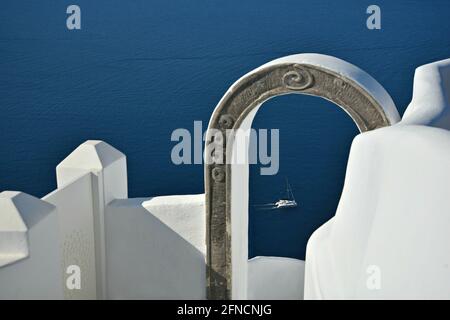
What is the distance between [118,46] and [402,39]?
9.61 metres

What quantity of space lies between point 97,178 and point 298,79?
2.06 meters

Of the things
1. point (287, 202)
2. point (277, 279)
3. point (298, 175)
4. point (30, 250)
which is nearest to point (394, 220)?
point (30, 250)

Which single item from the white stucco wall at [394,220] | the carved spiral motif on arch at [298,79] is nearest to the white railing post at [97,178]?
the carved spiral motif on arch at [298,79]

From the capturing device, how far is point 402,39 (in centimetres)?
2034

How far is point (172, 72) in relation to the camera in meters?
20.6

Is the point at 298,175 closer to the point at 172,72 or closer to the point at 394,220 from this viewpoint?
the point at 172,72

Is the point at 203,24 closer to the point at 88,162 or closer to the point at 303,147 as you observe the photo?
the point at 303,147

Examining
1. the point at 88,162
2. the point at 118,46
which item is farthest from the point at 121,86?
the point at 88,162

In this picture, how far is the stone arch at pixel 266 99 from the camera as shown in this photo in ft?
15.9

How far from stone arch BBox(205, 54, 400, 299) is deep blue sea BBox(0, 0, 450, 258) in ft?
27.6

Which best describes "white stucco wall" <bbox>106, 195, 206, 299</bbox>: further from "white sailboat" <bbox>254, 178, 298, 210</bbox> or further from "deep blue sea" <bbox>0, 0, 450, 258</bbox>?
"deep blue sea" <bbox>0, 0, 450, 258</bbox>

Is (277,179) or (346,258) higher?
(346,258)

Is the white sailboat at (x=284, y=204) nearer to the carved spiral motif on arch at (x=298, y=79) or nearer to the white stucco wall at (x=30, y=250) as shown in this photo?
the carved spiral motif on arch at (x=298, y=79)

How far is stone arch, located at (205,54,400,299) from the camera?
4.84 meters
